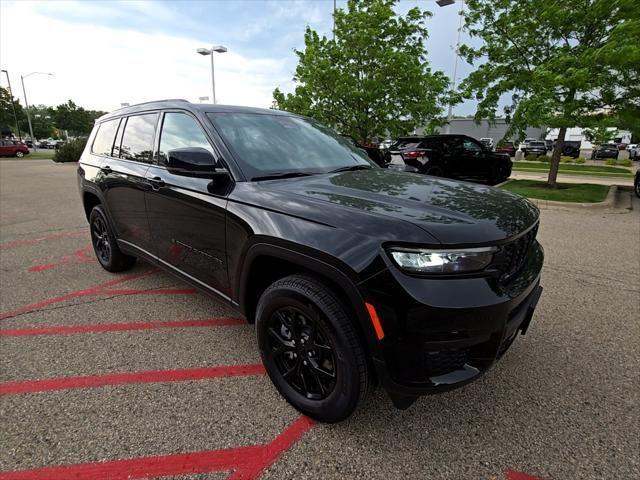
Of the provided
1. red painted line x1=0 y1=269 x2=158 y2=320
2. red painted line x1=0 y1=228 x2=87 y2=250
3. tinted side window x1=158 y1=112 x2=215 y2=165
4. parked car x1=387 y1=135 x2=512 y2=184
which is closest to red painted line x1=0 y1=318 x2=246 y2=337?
red painted line x1=0 y1=269 x2=158 y2=320

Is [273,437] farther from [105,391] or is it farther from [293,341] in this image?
[105,391]

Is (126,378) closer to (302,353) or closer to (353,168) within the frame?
(302,353)

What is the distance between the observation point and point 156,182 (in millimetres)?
3033

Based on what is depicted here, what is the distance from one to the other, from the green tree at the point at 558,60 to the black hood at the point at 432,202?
23.9 ft

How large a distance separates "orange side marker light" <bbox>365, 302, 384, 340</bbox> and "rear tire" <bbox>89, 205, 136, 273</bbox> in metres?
3.33

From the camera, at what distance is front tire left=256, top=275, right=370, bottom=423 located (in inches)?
72.8

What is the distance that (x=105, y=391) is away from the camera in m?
2.39

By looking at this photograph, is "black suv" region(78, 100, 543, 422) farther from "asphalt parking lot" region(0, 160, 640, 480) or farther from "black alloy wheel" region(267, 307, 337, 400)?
"asphalt parking lot" region(0, 160, 640, 480)

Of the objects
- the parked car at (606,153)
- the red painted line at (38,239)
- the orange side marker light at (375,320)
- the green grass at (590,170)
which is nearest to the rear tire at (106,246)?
the red painted line at (38,239)

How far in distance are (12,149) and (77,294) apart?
4045cm

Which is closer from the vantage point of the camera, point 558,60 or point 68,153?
point 558,60

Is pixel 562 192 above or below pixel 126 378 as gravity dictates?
above

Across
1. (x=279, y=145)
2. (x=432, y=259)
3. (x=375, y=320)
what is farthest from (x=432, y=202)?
(x=279, y=145)

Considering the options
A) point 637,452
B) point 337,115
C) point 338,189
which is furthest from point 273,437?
point 337,115
